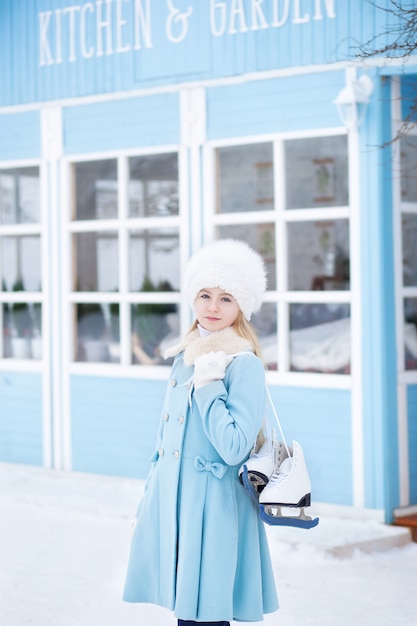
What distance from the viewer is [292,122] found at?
629 cm

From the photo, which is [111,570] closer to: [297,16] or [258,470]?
[258,470]

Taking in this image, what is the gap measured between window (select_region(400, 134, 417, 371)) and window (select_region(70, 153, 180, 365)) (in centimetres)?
168

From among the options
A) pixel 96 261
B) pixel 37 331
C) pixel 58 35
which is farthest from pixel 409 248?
pixel 58 35

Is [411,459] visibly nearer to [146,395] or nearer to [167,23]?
[146,395]

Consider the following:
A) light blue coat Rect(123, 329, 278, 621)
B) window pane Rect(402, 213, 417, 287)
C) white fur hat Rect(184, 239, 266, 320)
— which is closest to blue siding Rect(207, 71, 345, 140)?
window pane Rect(402, 213, 417, 287)

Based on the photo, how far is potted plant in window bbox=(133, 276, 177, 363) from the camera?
7.04 metres

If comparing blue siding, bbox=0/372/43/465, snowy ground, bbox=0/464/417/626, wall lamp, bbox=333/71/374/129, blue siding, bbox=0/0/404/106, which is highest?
blue siding, bbox=0/0/404/106

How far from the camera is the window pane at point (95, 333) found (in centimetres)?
729

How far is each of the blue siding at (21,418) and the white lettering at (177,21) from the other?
9.25ft

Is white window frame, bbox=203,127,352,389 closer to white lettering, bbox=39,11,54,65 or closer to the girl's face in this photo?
white lettering, bbox=39,11,54,65

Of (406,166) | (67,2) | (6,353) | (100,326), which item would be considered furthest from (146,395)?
(67,2)

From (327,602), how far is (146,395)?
2579 millimetres

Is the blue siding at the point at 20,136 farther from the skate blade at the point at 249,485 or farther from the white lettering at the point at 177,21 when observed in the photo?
the skate blade at the point at 249,485

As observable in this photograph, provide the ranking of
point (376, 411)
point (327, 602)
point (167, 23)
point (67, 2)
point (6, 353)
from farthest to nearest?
point (6, 353), point (67, 2), point (167, 23), point (376, 411), point (327, 602)
